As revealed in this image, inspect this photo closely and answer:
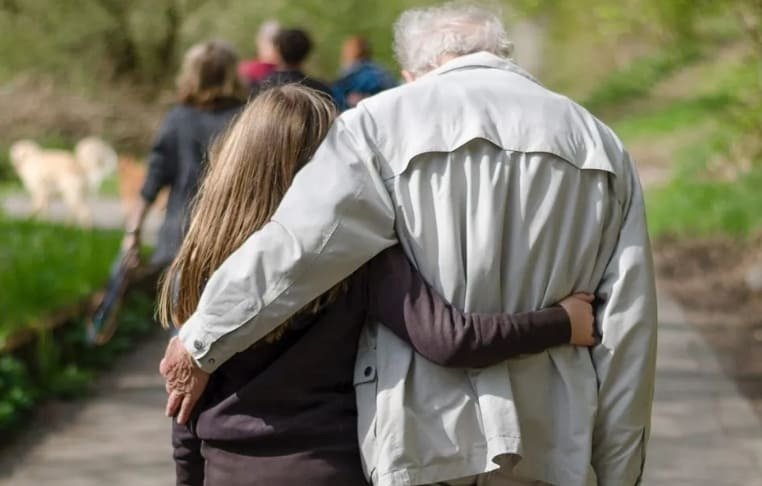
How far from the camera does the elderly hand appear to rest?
9.95 ft

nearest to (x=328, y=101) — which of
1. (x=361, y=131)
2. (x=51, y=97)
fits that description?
(x=361, y=131)

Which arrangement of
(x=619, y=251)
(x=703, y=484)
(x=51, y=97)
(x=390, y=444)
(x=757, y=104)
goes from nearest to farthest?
(x=390, y=444), (x=619, y=251), (x=703, y=484), (x=757, y=104), (x=51, y=97)

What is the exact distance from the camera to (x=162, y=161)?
6512mm

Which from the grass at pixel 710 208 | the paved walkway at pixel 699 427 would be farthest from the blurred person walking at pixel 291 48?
the grass at pixel 710 208

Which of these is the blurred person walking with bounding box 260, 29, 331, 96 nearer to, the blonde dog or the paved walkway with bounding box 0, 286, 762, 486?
the paved walkway with bounding box 0, 286, 762, 486

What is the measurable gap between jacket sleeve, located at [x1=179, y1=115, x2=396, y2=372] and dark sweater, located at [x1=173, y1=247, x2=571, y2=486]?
4.1 inches

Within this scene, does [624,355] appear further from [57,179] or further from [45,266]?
[57,179]

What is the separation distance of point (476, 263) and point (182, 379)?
2.15 ft

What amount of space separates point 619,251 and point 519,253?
232 mm

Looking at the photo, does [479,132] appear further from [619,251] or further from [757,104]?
[757,104]

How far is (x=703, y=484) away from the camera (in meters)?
5.98

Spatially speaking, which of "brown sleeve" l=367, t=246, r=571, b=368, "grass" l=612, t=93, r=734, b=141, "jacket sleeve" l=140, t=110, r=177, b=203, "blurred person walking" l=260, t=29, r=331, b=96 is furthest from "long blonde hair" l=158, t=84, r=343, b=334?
"grass" l=612, t=93, r=734, b=141

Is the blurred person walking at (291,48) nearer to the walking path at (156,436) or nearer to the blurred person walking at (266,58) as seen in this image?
the blurred person walking at (266,58)

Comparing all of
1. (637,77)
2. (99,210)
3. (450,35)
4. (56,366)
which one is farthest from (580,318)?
(637,77)
